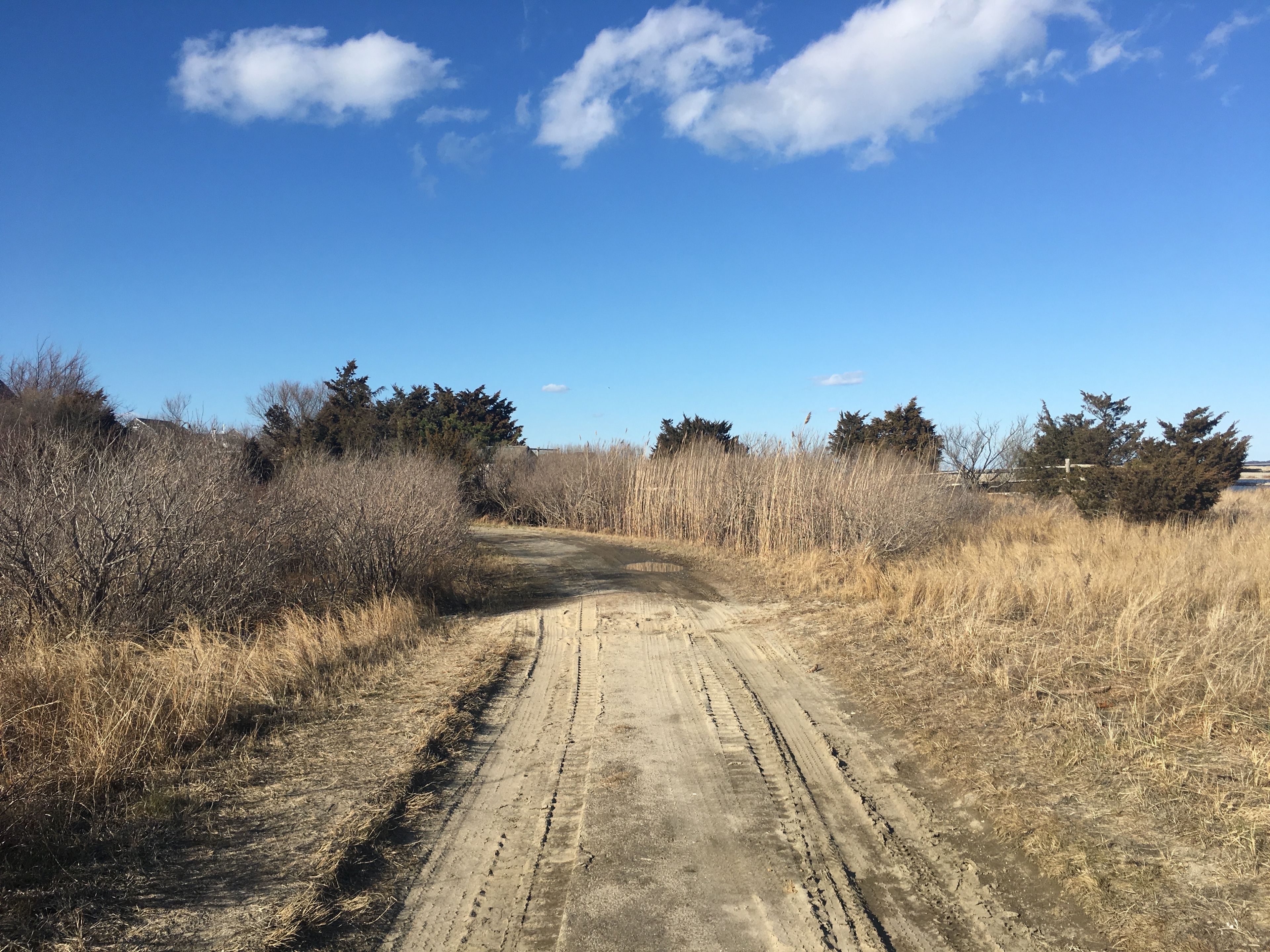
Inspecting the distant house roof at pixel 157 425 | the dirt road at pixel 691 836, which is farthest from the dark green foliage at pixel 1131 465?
the distant house roof at pixel 157 425

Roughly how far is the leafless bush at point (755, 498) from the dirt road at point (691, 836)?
8538 millimetres

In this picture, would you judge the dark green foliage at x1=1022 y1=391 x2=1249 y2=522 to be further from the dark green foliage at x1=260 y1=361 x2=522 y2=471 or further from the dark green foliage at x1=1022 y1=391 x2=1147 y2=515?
the dark green foliage at x1=260 y1=361 x2=522 y2=471

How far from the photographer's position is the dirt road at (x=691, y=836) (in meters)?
3.21

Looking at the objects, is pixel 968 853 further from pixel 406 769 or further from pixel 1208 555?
pixel 1208 555

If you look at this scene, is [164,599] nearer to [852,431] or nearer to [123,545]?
[123,545]

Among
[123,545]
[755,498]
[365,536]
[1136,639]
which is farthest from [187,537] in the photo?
[755,498]

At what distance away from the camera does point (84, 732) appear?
15.6 feet

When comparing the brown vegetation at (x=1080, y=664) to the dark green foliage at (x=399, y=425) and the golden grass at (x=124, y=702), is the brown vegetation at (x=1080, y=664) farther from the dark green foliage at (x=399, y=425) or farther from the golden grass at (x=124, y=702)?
the dark green foliage at (x=399, y=425)

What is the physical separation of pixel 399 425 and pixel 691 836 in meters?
31.9

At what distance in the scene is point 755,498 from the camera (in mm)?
18062

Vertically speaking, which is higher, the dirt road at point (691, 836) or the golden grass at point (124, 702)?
the golden grass at point (124, 702)

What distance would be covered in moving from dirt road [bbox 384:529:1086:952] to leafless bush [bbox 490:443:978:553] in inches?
336

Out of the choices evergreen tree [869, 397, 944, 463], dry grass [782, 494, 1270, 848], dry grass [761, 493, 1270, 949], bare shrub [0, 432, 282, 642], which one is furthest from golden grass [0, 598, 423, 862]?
evergreen tree [869, 397, 944, 463]

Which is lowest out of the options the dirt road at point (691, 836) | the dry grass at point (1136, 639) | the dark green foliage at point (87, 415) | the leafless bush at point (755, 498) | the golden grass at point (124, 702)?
the dirt road at point (691, 836)
